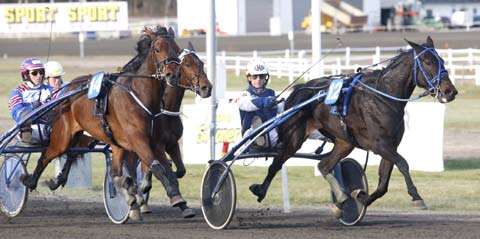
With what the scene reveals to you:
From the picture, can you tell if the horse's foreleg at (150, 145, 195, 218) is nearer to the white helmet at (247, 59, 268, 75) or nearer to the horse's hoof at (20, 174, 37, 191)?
the white helmet at (247, 59, 268, 75)

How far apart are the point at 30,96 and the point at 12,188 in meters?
0.90

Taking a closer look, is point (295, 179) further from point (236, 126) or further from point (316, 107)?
point (316, 107)

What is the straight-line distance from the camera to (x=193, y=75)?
905 centimetres

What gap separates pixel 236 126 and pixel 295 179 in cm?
127

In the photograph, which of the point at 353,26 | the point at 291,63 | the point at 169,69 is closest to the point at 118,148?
the point at 169,69

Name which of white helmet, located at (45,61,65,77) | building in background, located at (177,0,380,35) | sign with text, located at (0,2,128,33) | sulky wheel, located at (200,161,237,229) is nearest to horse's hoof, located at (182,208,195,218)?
sulky wheel, located at (200,161,237,229)

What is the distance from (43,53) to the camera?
152 ft

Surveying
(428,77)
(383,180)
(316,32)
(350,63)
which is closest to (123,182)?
(383,180)

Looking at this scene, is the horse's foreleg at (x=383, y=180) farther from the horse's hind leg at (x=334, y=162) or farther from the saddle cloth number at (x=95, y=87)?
the saddle cloth number at (x=95, y=87)

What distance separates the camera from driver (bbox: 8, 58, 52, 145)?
1045cm

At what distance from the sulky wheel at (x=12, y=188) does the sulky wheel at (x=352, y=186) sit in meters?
2.97

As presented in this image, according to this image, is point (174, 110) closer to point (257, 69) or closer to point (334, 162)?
point (257, 69)

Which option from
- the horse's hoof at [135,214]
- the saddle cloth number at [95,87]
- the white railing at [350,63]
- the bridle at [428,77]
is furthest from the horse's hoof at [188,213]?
the white railing at [350,63]

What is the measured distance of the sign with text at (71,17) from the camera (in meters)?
46.0
